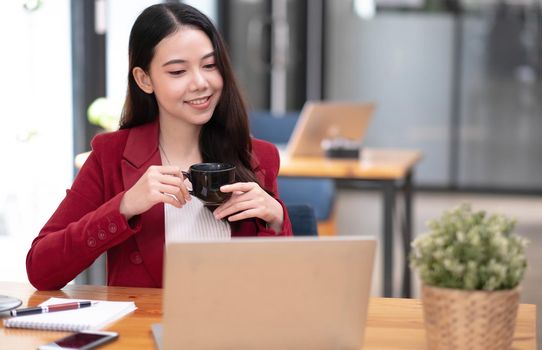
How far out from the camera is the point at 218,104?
7.66 ft

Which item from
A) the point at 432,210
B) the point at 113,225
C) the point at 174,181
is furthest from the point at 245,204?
the point at 432,210

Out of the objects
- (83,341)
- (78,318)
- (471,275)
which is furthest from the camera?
(78,318)

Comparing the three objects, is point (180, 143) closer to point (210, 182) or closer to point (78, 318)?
point (210, 182)

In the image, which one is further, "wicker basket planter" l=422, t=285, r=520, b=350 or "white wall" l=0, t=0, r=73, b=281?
"white wall" l=0, t=0, r=73, b=281

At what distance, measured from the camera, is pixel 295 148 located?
4637mm

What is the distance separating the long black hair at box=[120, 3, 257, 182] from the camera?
2.25 metres

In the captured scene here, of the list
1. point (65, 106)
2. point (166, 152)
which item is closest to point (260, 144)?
point (166, 152)

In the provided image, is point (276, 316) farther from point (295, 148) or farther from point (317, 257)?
point (295, 148)

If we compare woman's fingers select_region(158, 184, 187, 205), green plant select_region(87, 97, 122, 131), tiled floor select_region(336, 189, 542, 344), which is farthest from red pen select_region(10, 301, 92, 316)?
tiled floor select_region(336, 189, 542, 344)

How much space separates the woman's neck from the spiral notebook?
0.50 meters

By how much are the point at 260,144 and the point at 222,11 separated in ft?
16.7

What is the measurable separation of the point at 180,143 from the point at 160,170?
0.32 metres

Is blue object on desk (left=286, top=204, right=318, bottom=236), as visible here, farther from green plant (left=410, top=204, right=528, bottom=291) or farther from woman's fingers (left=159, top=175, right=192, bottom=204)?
green plant (left=410, top=204, right=528, bottom=291)

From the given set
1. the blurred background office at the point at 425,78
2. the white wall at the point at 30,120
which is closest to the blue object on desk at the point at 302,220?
the white wall at the point at 30,120
